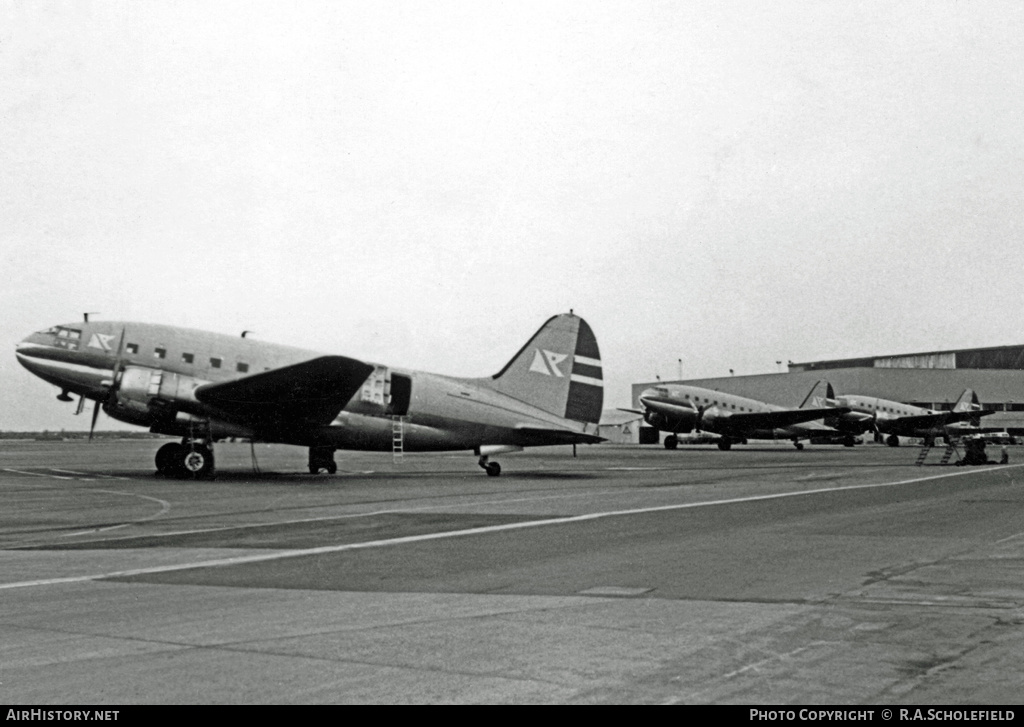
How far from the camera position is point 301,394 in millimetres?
30125

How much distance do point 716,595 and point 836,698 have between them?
3.78m

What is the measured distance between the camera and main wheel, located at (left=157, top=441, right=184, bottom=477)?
30734 millimetres

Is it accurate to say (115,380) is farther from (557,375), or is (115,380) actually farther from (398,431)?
(557,375)

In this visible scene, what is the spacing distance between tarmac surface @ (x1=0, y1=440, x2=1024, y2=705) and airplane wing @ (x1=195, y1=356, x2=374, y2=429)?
28.2 feet

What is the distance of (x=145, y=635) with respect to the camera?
294 inches

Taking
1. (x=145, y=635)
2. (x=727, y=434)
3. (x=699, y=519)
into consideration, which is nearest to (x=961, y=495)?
(x=699, y=519)

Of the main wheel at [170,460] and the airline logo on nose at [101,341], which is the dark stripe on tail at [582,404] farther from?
the airline logo on nose at [101,341]

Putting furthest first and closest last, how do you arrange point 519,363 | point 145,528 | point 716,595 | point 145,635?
point 519,363 → point 145,528 → point 716,595 → point 145,635

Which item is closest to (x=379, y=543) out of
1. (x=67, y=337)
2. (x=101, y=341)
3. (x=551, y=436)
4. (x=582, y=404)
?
(x=101, y=341)

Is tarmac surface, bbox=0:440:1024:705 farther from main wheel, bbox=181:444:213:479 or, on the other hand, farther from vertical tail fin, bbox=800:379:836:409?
vertical tail fin, bbox=800:379:836:409

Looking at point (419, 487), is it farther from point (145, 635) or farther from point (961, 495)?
point (145, 635)

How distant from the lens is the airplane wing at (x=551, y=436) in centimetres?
3391

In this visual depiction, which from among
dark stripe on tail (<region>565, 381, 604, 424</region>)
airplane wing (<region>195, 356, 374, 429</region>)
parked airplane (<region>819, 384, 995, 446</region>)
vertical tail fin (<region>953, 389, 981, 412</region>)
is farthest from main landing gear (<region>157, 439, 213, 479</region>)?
vertical tail fin (<region>953, 389, 981, 412</region>)
